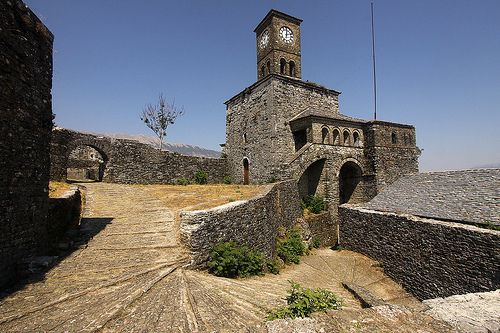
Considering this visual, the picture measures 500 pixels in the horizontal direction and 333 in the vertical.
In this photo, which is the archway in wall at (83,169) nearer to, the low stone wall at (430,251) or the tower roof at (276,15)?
the tower roof at (276,15)

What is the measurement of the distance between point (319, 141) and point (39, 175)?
55.5 feet

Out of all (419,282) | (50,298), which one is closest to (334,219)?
(419,282)

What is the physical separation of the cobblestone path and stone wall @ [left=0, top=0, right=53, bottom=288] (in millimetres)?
1028

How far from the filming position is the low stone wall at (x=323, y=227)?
17.1 m

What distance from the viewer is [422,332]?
3.02 m

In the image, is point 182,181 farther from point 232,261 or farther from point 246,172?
point 232,261

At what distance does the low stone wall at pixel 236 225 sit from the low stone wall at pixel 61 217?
142 inches

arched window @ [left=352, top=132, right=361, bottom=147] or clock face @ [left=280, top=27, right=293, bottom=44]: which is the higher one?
clock face @ [left=280, top=27, right=293, bottom=44]

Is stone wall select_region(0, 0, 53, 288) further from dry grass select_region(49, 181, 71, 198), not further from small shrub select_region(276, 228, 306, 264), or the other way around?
small shrub select_region(276, 228, 306, 264)

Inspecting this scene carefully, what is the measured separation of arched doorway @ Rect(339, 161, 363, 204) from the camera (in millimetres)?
21562

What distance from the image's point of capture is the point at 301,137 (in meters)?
20.6

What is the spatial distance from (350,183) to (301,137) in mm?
6616

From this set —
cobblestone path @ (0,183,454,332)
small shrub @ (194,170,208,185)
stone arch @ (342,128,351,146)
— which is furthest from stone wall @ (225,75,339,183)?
cobblestone path @ (0,183,454,332)

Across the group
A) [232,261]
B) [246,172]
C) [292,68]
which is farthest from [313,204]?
[292,68]
